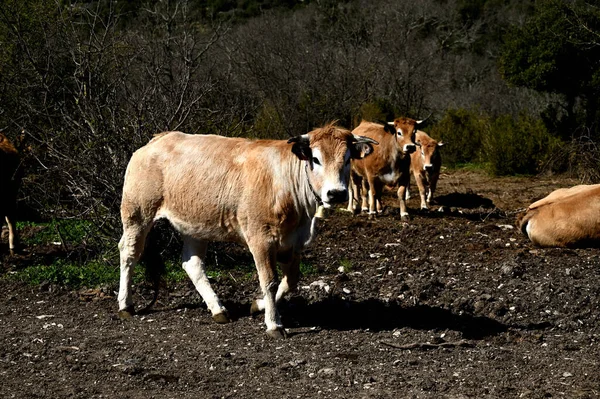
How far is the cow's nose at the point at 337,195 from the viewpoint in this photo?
22.8ft

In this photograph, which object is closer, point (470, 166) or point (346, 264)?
point (346, 264)

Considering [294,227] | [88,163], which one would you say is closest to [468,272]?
[294,227]

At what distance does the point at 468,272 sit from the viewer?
31.8ft

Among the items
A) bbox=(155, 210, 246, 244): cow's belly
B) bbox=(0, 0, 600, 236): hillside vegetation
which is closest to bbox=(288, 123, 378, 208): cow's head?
bbox=(155, 210, 246, 244): cow's belly

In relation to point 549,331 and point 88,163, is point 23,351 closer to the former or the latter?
point 88,163

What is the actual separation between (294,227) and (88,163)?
11.5 feet

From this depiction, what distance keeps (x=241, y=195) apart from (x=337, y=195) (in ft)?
3.26

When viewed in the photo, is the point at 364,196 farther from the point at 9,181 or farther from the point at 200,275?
the point at 200,275

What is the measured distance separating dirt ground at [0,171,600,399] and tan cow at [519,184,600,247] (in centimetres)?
21

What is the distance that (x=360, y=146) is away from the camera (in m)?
7.55

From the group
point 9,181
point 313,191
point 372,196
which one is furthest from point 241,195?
point 372,196

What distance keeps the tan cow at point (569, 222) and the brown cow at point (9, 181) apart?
6.73 m

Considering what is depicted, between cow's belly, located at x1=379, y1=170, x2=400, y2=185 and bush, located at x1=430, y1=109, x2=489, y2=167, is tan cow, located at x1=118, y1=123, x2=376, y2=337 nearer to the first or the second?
cow's belly, located at x1=379, y1=170, x2=400, y2=185

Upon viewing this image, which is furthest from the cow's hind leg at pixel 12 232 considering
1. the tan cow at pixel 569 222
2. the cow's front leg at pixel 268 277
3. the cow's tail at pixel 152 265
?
the tan cow at pixel 569 222
